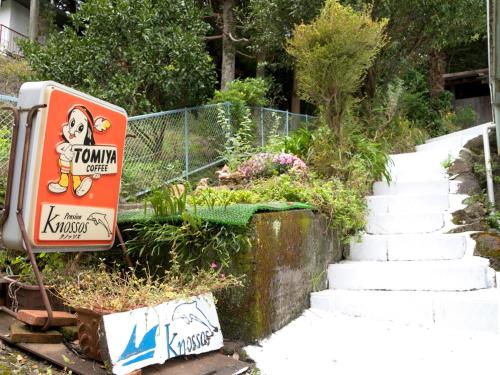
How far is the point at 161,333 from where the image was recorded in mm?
2402

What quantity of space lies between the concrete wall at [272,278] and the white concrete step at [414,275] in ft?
1.17

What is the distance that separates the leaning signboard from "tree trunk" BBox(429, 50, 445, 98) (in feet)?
36.7

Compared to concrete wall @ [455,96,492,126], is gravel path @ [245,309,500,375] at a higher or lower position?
lower

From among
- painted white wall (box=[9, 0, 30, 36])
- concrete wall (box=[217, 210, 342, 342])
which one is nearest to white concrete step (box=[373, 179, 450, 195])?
concrete wall (box=[217, 210, 342, 342])

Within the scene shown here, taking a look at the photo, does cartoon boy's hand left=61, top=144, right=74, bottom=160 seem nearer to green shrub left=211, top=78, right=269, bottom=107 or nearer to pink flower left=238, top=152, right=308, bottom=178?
pink flower left=238, top=152, right=308, bottom=178

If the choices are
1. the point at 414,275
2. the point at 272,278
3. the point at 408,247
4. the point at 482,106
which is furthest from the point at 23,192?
the point at 482,106

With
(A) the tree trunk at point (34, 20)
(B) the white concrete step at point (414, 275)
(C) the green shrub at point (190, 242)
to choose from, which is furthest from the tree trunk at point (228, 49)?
(A) the tree trunk at point (34, 20)

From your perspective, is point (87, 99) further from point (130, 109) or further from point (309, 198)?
point (130, 109)

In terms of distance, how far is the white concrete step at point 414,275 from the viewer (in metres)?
3.52

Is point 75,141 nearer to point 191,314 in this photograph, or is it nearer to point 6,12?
point 191,314

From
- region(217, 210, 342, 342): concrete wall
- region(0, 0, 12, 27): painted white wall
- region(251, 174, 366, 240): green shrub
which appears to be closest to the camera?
region(217, 210, 342, 342): concrete wall

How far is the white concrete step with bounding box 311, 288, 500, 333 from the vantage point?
123 inches

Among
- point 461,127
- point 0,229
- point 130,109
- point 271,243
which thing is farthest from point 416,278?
point 461,127

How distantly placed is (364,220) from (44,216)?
10.8 feet
